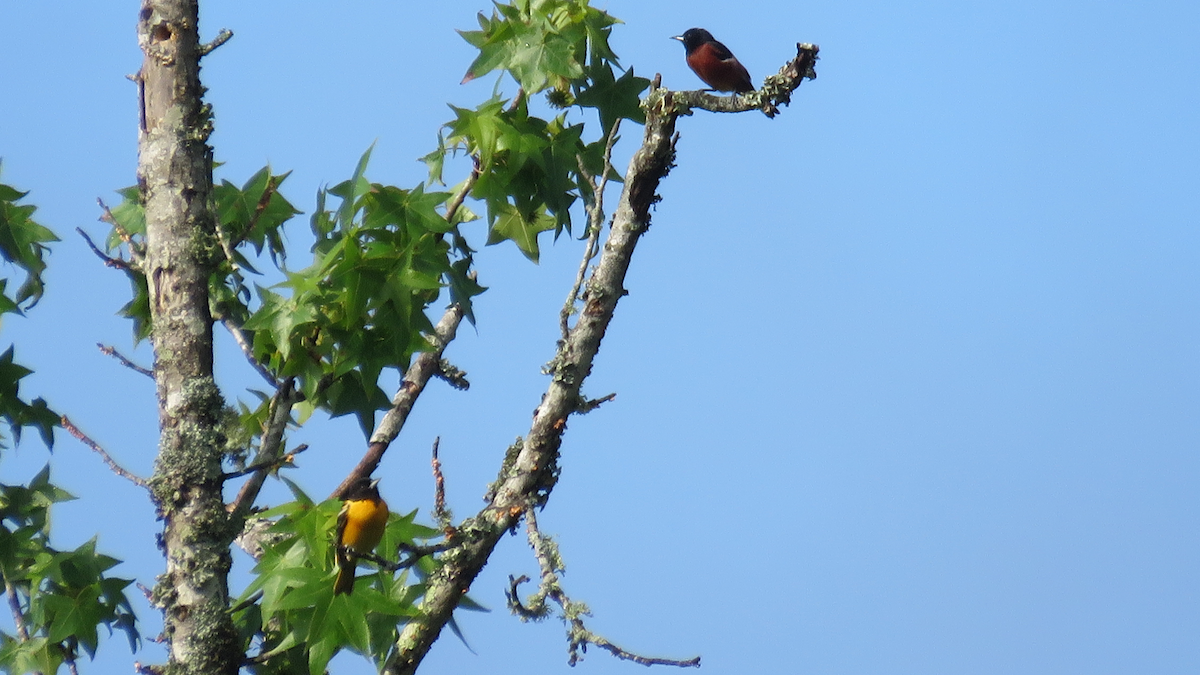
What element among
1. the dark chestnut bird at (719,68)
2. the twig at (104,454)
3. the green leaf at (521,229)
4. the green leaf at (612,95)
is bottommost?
the twig at (104,454)

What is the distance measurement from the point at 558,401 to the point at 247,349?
1209 millimetres

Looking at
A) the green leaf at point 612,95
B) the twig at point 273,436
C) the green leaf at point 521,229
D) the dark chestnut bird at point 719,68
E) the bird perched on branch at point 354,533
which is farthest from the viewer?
the dark chestnut bird at point 719,68

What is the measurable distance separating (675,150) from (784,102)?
389 mm

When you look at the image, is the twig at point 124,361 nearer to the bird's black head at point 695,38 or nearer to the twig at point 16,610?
the twig at point 16,610

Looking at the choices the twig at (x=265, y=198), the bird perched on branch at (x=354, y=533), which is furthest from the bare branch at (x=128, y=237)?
the bird perched on branch at (x=354, y=533)

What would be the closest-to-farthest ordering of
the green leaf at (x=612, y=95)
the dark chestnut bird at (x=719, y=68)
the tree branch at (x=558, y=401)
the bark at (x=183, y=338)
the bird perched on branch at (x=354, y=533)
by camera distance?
the bird perched on branch at (x=354, y=533)
the tree branch at (x=558, y=401)
the bark at (x=183, y=338)
the green leaf at (x=612, y=95)
the dark chestnut bird at (x=719, y=68)

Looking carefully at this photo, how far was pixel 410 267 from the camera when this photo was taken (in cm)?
344

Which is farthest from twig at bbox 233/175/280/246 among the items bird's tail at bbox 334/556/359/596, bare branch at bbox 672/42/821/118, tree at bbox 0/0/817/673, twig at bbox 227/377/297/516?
bare branch at bbox 672/42/821/118

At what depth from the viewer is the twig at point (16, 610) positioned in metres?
4.13

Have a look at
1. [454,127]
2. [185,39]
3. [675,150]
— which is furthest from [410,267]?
[185,39]

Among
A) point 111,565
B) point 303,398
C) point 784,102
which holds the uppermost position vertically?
point 784,102

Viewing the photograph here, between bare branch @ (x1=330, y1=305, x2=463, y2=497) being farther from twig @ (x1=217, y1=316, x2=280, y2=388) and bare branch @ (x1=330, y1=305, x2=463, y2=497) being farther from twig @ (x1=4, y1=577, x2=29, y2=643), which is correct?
twig @ (x1=4, y1=577, x2=29, y2=643)

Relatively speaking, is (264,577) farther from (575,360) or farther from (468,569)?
(575,360)

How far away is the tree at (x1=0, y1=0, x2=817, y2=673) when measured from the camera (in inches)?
126
